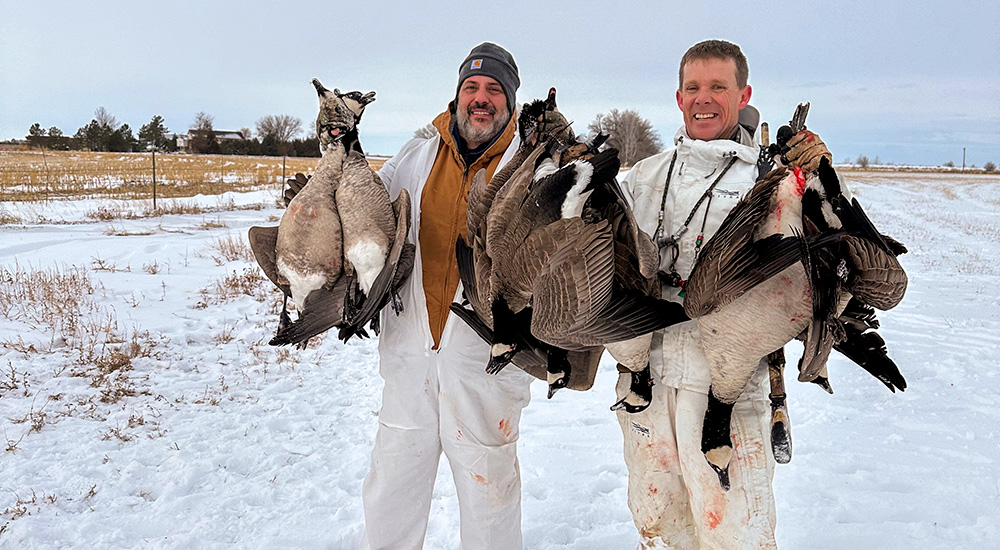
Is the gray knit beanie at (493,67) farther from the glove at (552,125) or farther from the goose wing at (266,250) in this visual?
the goose wing at (266,250)

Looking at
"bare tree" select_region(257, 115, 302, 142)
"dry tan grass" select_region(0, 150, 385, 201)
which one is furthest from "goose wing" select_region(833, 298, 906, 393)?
"bare tree" select_region(257, 115, 302, 142)

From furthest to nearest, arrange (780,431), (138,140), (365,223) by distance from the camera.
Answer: (138,140)
(365,223)
(780,431)

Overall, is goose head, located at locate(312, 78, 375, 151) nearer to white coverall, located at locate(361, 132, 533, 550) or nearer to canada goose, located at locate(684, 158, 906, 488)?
white coverall, located at locate(361, 132, 533, 550)

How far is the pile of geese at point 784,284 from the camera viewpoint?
90.7 inches

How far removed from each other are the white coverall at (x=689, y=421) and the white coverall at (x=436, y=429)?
2.59 feet

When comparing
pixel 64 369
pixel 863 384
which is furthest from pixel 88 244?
pixel 863 384

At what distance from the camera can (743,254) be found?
2.40m

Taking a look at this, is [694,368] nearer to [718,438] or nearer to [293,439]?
[718,438]

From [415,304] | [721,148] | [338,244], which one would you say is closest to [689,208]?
[721,148]

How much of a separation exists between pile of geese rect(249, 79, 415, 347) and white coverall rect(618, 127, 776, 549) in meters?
1.33

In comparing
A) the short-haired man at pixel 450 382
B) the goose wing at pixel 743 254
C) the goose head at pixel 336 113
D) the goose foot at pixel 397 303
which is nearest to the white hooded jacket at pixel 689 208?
the goose wing at pixel 743 254

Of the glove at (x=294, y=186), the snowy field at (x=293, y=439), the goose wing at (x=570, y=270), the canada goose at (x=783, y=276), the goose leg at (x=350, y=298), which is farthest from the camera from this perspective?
the snowy field at (x=293, y=439)

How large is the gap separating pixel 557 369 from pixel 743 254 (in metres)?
1.09

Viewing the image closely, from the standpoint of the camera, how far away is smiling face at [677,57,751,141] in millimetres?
2812
